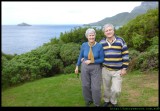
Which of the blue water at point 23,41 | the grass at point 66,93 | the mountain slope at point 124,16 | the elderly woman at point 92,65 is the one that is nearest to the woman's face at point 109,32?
the elderly woman at point 92,65

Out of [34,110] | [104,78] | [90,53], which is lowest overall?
[34,110]

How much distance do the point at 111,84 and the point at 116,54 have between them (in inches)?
32.8

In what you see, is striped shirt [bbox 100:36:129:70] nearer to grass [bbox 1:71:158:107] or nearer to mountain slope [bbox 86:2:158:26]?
grass [bbox 1:71:158:107]

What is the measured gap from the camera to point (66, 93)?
26.8 feet

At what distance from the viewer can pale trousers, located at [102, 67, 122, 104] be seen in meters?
6.45

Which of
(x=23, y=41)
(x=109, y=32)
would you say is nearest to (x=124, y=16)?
(x=23, y=41)

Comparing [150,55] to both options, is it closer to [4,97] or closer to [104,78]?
[104,78]

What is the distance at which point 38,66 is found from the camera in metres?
10.0

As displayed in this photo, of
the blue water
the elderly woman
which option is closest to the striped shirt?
the elderly woman

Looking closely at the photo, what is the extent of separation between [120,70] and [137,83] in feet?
8.88

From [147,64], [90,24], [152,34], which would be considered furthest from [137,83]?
[90,24]

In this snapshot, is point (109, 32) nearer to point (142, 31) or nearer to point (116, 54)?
point (116, 54)

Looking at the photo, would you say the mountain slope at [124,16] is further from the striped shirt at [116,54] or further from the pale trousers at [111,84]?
the striped shirt at [116,54]

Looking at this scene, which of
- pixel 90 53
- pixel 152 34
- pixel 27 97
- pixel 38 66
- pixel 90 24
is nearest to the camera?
pixel 90 53
